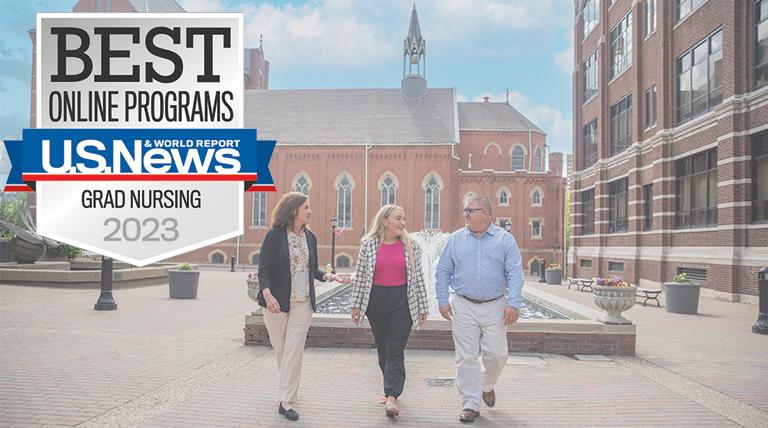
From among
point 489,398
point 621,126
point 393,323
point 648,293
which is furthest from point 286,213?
point 621,126

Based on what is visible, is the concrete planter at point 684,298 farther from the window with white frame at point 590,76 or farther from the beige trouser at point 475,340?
the window with white frame at point 590,76

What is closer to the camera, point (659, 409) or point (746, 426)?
point (746, 426)

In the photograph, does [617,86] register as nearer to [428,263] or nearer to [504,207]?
[428,263]

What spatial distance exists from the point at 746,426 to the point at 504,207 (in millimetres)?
42462

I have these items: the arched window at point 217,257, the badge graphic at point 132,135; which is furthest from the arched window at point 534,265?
the badge graphic at point 132,135

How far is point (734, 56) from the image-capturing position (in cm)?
1819

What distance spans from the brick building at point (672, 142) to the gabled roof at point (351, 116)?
53.9 feet

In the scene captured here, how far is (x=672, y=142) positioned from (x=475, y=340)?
20.5 meters

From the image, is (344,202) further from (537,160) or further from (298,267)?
(298,267)

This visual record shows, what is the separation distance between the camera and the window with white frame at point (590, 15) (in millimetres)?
31766

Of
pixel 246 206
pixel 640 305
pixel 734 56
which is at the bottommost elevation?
pixel 640 305

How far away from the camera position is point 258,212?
164 ft

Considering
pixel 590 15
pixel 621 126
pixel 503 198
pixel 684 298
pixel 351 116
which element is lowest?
pixel 684 298

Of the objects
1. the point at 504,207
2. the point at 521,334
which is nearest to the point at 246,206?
the point at 504,207
